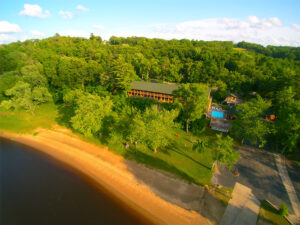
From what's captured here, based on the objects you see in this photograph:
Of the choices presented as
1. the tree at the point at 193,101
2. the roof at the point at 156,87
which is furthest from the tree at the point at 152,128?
the roof at the point at 156,87

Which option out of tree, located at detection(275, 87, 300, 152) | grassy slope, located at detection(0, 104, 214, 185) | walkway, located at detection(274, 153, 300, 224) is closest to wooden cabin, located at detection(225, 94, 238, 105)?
tree, located at detection(275, 87, 300, 152)

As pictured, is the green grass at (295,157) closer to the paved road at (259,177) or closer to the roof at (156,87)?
the paved road at (259,177)

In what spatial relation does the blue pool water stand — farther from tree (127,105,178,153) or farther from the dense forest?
tree (127,105,178,153)

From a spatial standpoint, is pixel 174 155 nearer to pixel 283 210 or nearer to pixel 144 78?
pixel 283 210

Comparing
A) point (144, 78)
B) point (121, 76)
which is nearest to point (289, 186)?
point (121, 76)

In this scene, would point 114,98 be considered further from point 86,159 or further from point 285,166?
point 285,166

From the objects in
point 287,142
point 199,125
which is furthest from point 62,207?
point 287,142
